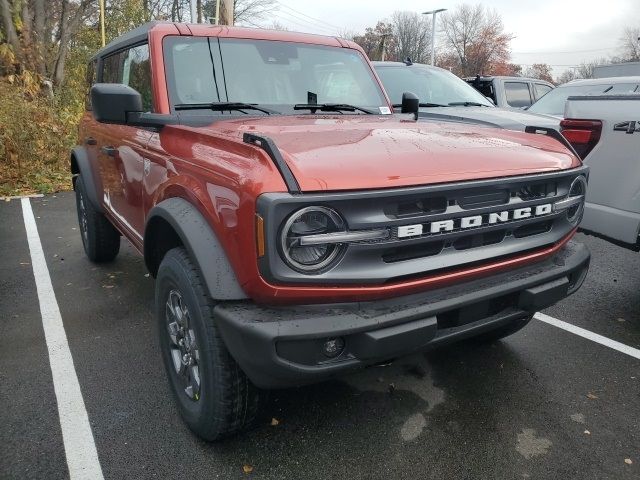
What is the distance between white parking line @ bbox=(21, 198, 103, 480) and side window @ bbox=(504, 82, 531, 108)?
27.8 feet

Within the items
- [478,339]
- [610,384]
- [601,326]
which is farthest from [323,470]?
[601,326]

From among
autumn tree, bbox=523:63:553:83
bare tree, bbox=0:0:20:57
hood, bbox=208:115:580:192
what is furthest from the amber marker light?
autumn tree, bbox=523:63:553:83

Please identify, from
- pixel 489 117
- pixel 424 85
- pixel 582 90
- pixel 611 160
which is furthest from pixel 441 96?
pixel 611 160

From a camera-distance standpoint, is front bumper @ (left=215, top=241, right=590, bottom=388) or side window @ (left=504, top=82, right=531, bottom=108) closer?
front bumper @ (left=215, top=241, right=590, bottom=388)

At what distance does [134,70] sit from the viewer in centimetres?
342

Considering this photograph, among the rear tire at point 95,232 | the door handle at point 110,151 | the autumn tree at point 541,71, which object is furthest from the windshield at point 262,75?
the autumn tree at point 541,71

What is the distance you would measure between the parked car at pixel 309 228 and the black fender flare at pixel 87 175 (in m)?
1.35

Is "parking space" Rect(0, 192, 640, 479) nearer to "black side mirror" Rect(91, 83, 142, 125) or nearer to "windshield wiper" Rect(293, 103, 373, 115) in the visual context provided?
"black side mirror" Rect(91, 83, 142, 125)

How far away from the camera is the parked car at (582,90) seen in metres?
6.00

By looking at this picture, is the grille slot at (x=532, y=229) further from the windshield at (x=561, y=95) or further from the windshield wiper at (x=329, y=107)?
the windshield at (x=561, y=95)

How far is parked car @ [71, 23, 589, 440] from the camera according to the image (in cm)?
186

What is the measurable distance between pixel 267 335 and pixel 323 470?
86 cm

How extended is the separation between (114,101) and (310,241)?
59.2 inches

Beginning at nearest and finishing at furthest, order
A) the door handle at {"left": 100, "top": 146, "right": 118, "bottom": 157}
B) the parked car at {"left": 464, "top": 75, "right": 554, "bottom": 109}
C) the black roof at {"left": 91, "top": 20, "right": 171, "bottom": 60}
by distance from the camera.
Result: 1. the black roof at {"left": 91, "top": 20, "right": 171, "bottom": 60}
2. the door handle at {"left": 100, "top": 146, "right": 118, "bottom": 157}
3. the parked car at {"left": 464, "top": 75, "right": 554, "bottom": 109}
